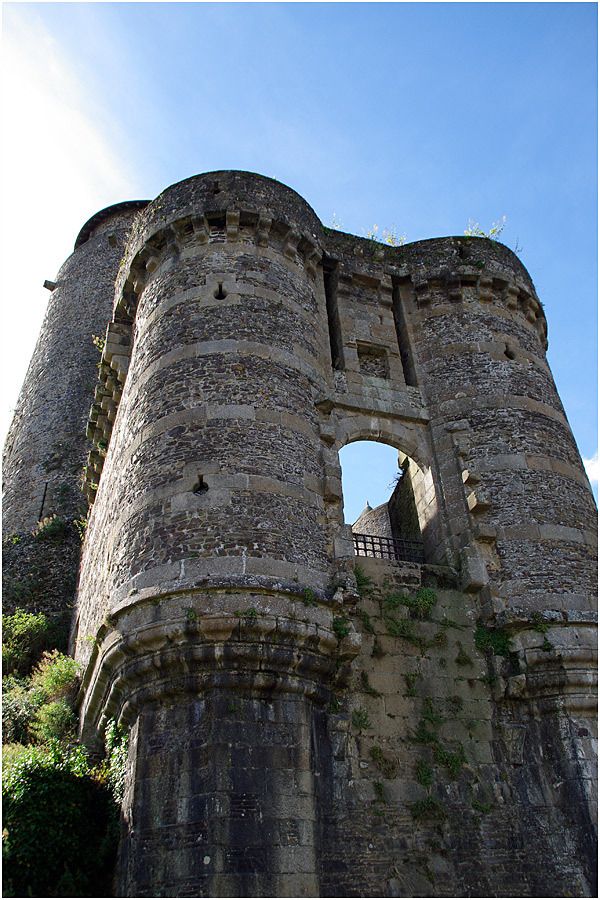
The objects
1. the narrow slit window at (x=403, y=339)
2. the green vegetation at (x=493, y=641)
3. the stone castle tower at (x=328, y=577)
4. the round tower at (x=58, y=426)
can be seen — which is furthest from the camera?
the round tower at (x=58, y=426)

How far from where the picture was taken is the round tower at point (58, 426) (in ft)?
55.6

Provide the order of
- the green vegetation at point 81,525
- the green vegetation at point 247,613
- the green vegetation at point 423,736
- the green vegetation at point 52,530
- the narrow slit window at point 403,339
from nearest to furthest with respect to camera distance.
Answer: the green vegetation at point 247,613
the green vegetation at point 423,736
the narrow slit window at point 403,339
the green vegetation at point 81,525
the green vegetation at point 52,530

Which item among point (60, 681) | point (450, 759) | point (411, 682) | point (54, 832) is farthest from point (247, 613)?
point (60, 681)

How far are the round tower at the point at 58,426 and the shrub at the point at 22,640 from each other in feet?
3.95

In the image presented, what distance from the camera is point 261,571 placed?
8508mm

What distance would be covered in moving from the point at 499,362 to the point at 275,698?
750cm

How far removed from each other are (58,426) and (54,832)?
559 inches

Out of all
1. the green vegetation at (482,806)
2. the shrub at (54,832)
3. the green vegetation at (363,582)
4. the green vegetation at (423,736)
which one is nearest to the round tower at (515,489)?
the green vegetation at (482,806)

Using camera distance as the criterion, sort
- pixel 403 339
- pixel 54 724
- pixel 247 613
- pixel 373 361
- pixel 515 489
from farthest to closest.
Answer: pixel 403 339, pixel 373 361, pixel 515 489, pixel 54 724, pixel 247 613

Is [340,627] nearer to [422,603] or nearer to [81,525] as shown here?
[422,603]

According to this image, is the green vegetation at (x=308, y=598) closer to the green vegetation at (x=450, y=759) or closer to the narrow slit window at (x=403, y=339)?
the green vegetation at (x=450, y=759)

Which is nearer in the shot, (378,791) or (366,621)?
(378,791)

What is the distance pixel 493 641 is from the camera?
9.87 meters

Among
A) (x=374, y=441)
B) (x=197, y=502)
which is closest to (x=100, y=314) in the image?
(x=374, y=441)
